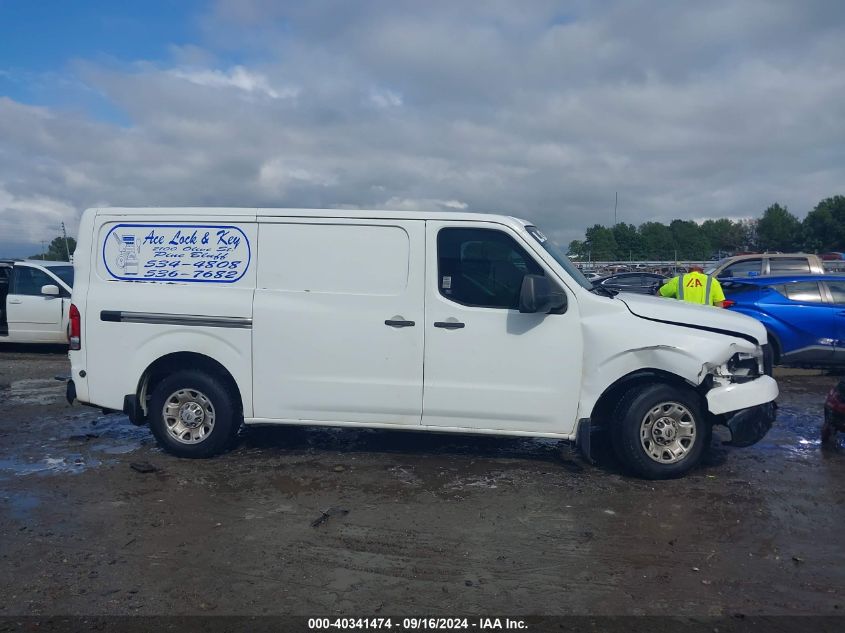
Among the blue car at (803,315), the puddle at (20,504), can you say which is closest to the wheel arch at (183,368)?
the puddle at (20,504)

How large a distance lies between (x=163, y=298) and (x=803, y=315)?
9.27 metres

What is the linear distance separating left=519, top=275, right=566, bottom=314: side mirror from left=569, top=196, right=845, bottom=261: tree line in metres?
22.1

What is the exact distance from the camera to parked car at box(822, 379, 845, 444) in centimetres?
666

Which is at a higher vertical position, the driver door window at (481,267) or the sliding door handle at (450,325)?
the driver door window at (481,267)

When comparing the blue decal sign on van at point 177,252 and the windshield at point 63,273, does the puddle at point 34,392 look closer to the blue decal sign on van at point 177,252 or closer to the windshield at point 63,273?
the windshield at point 63,273

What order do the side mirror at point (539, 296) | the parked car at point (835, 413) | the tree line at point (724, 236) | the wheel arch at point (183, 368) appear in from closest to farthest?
1. the side mirror at point (539, 296)
2. the wheel arch at point (183, 368)
3. the parked car at point (835, 413)
4. the tree line at point (724, 236)

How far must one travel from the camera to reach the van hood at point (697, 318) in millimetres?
5781

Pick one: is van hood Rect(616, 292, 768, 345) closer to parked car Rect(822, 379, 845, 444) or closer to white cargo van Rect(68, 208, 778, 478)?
white cargo van Rect(68, 208, 778, 478)

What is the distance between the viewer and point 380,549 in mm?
4535

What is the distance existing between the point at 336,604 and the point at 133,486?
8.85ft

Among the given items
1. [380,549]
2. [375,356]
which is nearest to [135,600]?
[380,549]

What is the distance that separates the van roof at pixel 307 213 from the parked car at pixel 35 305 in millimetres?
7358

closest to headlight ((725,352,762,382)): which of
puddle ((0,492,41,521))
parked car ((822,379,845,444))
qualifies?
parked car ((822,379,845,444))

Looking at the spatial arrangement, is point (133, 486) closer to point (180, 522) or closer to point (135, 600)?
point (180, 522)
